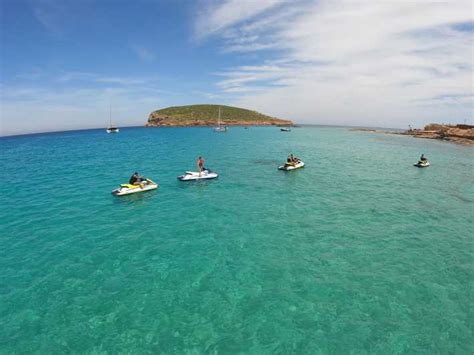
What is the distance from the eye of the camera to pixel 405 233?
66.6ft

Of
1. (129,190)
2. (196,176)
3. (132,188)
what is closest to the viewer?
(129,190)

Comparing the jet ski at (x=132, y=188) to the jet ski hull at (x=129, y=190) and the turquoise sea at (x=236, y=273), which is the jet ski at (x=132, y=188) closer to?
the jet ski hull at (x=129, y=190)

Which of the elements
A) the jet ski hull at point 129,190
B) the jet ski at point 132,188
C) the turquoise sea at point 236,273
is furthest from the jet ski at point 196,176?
the turquoise sea at point 236,273

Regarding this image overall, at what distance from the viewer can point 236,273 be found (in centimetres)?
1502

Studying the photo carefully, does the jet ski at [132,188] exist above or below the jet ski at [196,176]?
below

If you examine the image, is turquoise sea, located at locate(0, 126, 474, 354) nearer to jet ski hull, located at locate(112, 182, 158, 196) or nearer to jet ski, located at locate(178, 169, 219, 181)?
jet ski hull, located at locate(112, 182, 158, 196)

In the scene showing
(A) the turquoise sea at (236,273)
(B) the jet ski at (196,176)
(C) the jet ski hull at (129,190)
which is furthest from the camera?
(B) the jet ski at (196,176)

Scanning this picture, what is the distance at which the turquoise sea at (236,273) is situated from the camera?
10883mm

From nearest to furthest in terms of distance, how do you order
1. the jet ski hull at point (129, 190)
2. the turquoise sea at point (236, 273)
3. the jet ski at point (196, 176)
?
the turquoise sea at point (236, 273) < the jet ski hull at point (129, 190) < the jet ski at point (196, 176)

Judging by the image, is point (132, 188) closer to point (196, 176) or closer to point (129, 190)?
point (129, 190)

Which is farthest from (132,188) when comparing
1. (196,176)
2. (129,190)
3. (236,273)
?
(236,273)

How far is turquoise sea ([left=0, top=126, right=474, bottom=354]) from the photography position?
10.9m

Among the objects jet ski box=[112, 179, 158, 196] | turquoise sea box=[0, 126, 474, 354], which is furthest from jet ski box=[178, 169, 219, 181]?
turquoise sea box=[0, 126, 474, 354]

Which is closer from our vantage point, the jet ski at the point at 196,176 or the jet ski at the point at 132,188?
the jet ski at the point at 132,188
